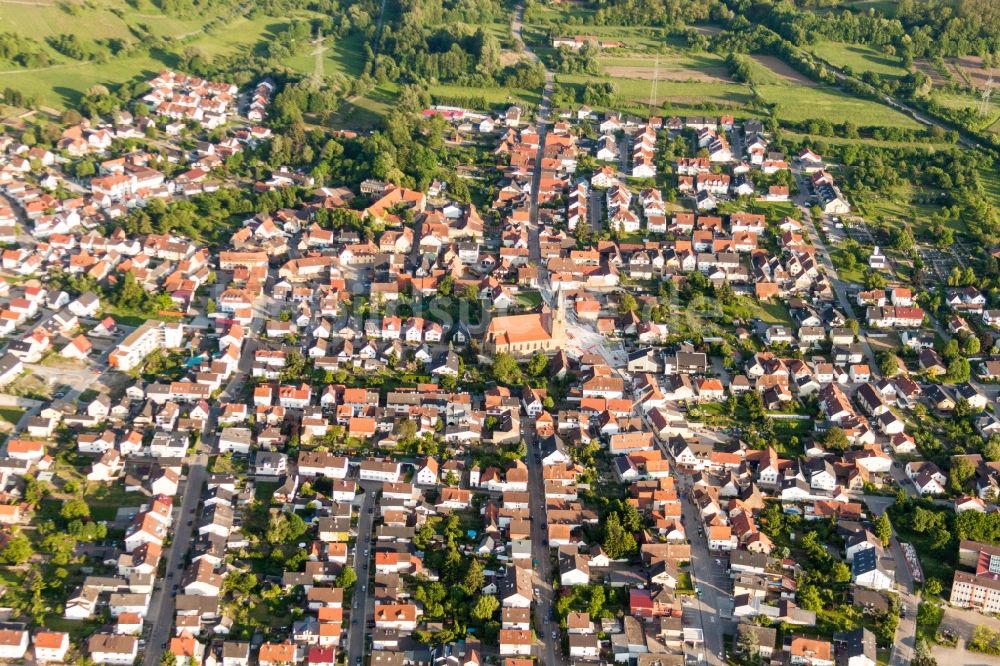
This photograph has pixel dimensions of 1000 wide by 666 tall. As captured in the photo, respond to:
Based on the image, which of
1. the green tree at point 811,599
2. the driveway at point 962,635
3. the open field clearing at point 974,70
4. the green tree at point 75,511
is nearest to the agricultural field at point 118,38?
the green tree at point 75,511

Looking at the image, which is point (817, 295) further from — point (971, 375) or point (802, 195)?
point (802, 195)

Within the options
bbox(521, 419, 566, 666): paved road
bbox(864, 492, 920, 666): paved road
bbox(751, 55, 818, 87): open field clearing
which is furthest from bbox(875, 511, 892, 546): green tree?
bbox(751, 55, 818, 87): open field clearing

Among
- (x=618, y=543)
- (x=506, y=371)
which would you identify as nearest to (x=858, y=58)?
(x=506, y=371)

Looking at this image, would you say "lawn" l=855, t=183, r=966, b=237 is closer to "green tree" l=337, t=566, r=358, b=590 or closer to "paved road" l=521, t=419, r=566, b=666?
"paved road" l=521, t=419, r=566, b=666

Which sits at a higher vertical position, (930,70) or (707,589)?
(930,70)

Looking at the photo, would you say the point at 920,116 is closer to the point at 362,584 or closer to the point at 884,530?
the point at 884,530

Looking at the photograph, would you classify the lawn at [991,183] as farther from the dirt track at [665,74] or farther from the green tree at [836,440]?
the green tree at [836,440]

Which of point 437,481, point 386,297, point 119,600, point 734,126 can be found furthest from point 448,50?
point 119,600
